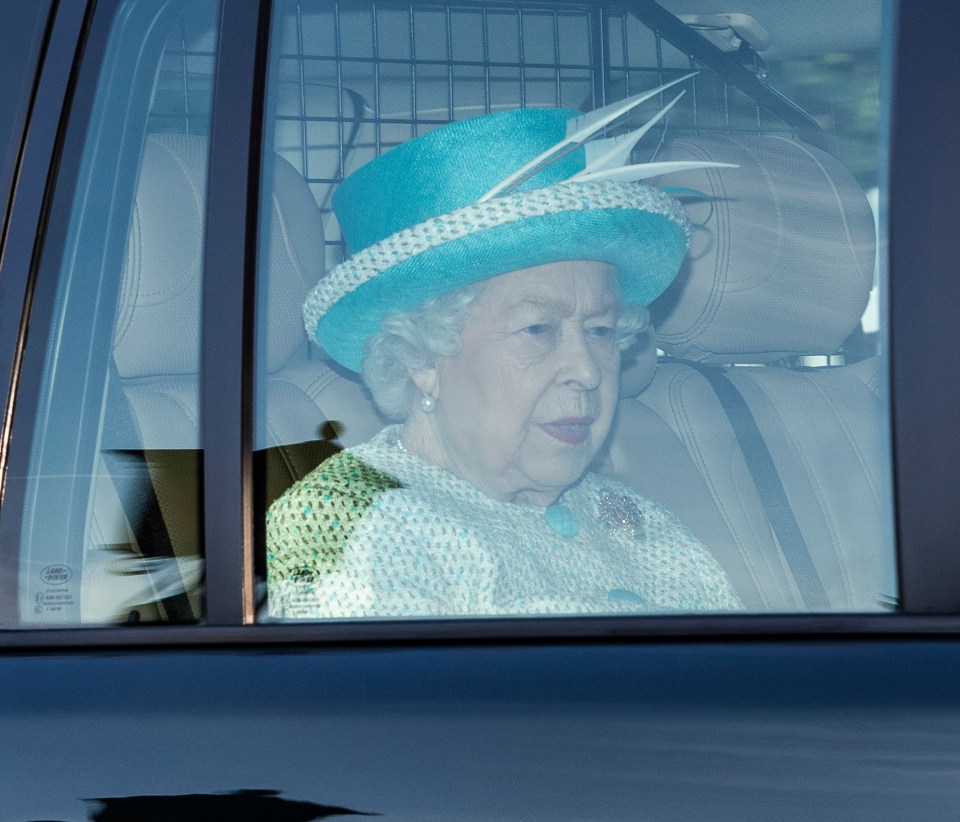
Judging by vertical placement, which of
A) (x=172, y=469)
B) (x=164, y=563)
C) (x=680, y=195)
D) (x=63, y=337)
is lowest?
(x=164, y=563)

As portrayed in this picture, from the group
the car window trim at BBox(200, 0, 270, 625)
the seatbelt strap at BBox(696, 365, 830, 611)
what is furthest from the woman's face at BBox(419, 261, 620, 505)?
the car window trim at BBox(200, 0, 270, 625)

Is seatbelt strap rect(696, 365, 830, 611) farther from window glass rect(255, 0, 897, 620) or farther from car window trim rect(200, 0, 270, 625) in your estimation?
car window trim rect(200, 0, 270, 625)

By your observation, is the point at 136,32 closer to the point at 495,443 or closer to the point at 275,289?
the point at 275,289

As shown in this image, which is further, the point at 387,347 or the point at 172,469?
the point at 387,347

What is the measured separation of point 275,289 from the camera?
140cm

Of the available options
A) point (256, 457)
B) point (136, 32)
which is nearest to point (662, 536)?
point (256, 457)

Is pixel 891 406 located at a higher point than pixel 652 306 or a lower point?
lower

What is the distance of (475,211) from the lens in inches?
58.6

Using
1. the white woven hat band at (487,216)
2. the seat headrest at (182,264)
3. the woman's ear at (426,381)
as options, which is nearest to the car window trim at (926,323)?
the white woven hat band at (487,216)

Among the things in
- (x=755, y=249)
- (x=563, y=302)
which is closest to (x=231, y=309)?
(x=563, y=302)

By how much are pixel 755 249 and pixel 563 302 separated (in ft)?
0.82

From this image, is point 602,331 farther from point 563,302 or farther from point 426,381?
point 426,381

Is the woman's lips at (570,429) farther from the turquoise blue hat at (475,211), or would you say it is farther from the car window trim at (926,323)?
the car window trim at (926,323)

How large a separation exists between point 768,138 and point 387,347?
0.54 m
